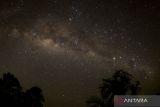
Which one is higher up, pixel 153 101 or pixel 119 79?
pixel 119 79

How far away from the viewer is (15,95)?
45.1m

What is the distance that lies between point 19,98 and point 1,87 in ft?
7.22

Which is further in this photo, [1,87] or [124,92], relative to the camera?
[124,92]

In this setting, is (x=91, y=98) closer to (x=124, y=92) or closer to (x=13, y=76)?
(x=124, y=92)

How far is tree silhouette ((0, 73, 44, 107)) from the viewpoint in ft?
142

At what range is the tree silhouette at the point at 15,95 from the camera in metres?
43.3

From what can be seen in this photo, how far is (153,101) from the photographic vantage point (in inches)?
1489

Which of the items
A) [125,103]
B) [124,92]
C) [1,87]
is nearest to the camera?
[125,103]

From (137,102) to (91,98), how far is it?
397 inches

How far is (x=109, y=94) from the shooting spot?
48.5m

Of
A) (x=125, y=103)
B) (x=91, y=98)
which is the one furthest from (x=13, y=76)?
(x=125, y=103)

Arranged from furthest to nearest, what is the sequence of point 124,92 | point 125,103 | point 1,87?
point 124,92 → point 1,87 → point 125,103

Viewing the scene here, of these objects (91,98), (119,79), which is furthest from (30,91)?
(119,79)

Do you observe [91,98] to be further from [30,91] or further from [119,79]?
[30,91]
